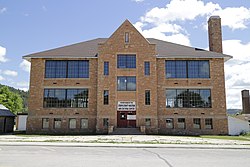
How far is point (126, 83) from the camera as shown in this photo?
33.9m

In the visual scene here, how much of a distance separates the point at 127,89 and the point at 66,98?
854cm

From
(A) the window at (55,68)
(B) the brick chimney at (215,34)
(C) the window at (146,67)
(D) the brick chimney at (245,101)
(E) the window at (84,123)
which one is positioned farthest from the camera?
(D) the brick chimney at (245,101)

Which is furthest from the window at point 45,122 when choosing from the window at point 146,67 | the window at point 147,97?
the window at point 146,67

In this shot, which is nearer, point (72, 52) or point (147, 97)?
point (147, 97)

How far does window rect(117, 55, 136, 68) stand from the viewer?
34.3 meters

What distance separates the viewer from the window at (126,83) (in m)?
33.8

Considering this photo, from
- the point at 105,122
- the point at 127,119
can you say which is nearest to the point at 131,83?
the point at 127,119

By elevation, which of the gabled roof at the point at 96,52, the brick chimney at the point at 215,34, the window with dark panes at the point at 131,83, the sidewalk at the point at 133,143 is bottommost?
the sidewalk at the point at 133,143

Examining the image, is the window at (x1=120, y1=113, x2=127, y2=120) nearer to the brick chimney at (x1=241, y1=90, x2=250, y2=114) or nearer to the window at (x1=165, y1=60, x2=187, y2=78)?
the window at (x1=165, y1=60, x2=187, y2=78)

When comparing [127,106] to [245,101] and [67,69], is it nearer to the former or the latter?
[67,69]

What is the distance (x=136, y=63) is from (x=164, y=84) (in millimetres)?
4799

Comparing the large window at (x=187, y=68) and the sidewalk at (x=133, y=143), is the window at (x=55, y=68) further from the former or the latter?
the large window at (x=187, y=68)

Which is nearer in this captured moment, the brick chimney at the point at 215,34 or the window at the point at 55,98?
the window at the point at 55,98

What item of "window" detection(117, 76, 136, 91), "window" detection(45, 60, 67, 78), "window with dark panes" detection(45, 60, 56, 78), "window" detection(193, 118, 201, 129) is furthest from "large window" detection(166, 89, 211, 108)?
"window with dark panes" detection(45, 60, 56, 78)
